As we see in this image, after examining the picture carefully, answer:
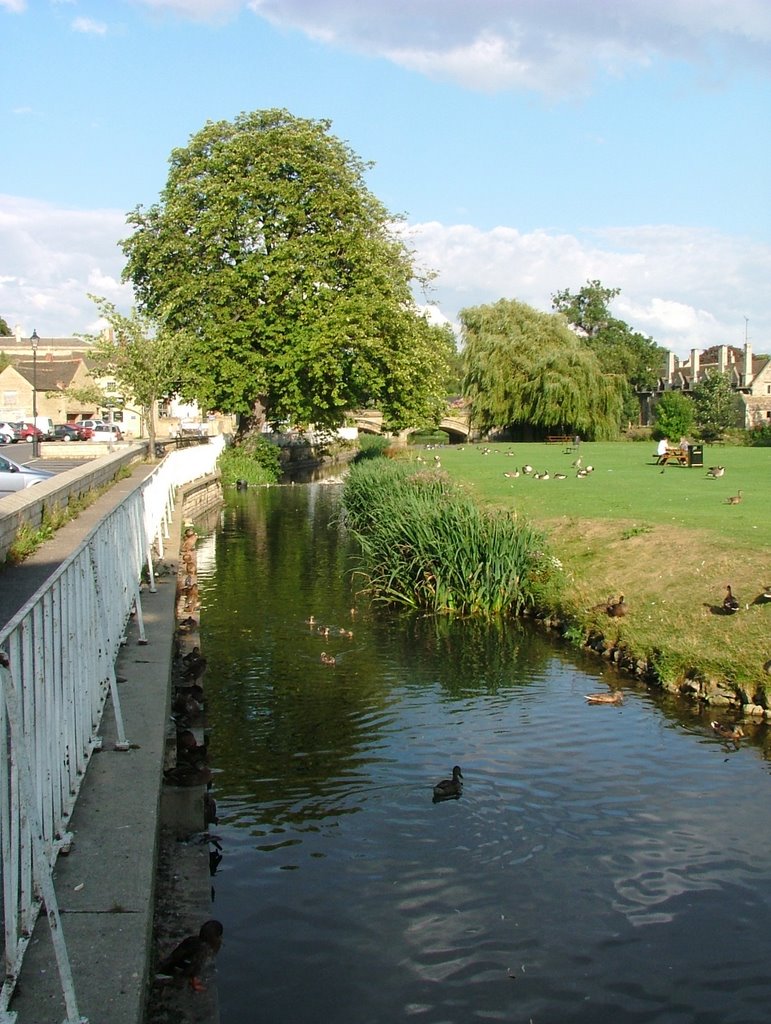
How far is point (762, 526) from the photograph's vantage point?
19.7m

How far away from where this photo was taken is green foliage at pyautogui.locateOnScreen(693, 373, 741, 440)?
83750mm

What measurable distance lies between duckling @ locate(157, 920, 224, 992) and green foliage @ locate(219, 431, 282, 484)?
43871mm

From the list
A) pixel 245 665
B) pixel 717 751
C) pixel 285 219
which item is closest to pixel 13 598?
pixel 245 665

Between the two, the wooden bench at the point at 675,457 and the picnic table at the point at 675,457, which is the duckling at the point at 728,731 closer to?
the picnic table at the point at 675,457

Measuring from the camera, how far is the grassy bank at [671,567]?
13492mm

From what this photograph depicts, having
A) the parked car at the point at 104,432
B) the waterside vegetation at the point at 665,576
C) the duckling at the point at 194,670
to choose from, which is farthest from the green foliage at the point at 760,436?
the duckling at the point at 194,670

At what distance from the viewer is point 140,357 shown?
144ft

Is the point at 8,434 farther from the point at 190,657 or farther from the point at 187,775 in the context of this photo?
the point at 187,775

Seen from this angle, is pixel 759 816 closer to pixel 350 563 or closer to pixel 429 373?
pixel 350 563

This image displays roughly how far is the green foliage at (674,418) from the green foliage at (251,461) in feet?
93.7

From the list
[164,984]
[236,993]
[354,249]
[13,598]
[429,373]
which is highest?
[354,249]

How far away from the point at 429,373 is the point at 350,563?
2687 centimetres

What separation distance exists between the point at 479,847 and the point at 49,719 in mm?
4472

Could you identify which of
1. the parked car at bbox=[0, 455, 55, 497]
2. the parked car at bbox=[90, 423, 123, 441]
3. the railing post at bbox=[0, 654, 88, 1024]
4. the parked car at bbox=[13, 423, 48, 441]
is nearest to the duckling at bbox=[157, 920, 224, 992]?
the railing post at bbox=[0, 654, 88, 1024]
